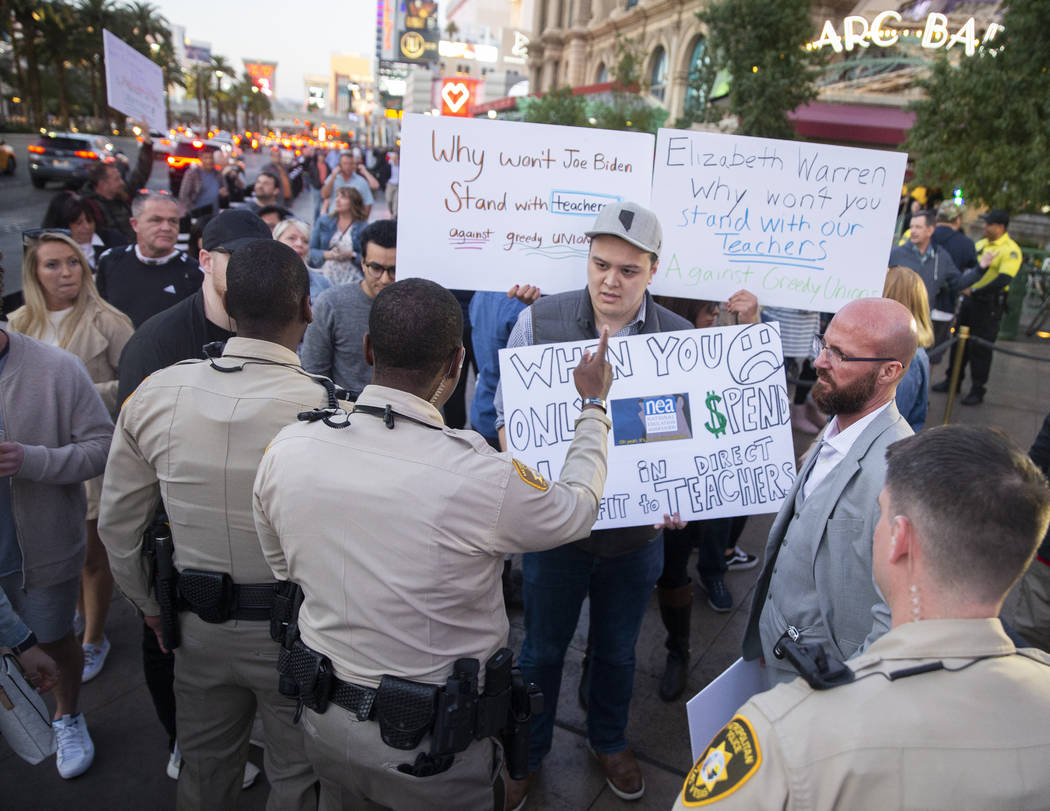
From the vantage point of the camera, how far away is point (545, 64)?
2104 inches

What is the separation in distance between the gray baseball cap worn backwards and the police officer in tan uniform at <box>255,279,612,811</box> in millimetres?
1045

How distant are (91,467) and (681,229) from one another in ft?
8.52

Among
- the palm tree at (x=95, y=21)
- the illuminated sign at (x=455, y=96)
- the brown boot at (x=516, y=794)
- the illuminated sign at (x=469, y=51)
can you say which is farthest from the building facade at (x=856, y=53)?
the illuminated sign at (x=469, y=51)

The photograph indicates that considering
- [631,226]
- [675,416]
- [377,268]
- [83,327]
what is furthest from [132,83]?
[675,416]

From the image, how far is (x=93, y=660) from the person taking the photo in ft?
11.3

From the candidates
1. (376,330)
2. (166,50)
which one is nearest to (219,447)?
(376,330)

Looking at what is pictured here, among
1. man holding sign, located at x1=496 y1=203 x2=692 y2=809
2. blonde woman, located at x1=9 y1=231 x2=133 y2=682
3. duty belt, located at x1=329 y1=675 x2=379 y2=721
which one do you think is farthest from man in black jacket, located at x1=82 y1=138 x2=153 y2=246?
duty belt, located at x1=329 y1=675 x2=379 y2=721

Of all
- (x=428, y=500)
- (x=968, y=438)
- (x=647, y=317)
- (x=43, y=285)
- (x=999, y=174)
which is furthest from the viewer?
(x=999, y=174)

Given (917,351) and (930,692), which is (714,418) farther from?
(930,692)

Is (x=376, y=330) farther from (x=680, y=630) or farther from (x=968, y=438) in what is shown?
(x=680, y=630)

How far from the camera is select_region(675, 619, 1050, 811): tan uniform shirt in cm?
103

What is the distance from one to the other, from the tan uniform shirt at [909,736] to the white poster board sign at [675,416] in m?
1.51

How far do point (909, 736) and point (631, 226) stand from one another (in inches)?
79.7

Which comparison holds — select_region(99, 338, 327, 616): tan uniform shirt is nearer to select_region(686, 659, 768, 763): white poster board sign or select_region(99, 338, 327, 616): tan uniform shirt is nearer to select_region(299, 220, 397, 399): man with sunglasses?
select_region(686, 659, 768, 763): white poster board sign
